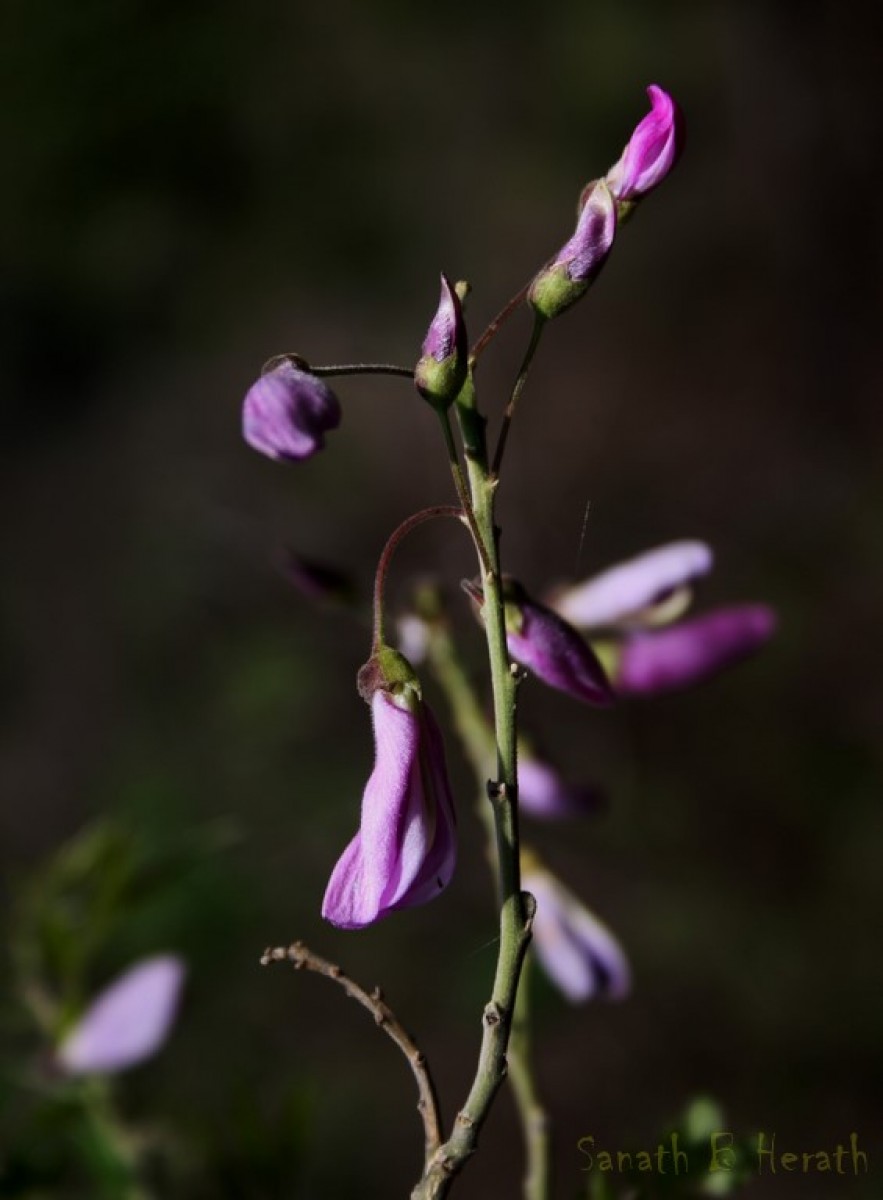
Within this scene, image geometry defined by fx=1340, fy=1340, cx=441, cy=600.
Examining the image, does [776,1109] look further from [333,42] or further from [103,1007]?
[333,42]

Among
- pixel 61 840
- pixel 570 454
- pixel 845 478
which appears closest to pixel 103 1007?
pixel 61 840

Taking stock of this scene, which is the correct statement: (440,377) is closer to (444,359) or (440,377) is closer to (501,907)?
(444,359)

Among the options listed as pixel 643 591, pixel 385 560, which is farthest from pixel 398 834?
pixel 643 591

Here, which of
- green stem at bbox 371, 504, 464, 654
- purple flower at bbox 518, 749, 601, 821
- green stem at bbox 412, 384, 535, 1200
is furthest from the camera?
purple flower at bbox 518, 749, 601, 821

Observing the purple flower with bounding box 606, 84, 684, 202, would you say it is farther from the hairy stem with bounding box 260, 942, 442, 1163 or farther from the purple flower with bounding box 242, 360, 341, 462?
the hairy stem with bounding box 260, 942, 442, 1163

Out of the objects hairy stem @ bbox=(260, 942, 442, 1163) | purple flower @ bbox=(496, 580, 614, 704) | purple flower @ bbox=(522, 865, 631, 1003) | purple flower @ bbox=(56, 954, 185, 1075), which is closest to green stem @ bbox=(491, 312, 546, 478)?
purple flower @ bbox=(496, 580, 614, 704)

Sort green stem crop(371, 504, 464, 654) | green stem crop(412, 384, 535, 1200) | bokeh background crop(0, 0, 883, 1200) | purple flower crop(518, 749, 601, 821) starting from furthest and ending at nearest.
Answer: bokeh background crop(0, 0, 883, 1200), purple flower crop(518, 749, 601, 821), green stem crop(371, 504, 464, 654), green stem crop(412, 384, 535, 1200)
